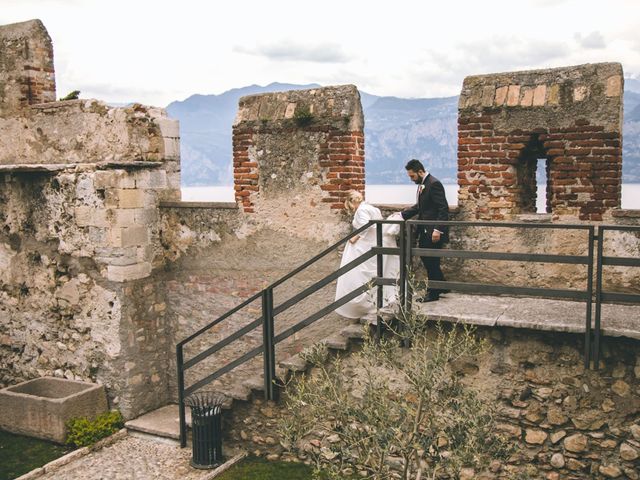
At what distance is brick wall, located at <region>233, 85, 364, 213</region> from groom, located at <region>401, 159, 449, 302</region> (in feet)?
3.01

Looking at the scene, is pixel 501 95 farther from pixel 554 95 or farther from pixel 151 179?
pixel 151 179

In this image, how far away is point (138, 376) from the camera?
8664 millimetres

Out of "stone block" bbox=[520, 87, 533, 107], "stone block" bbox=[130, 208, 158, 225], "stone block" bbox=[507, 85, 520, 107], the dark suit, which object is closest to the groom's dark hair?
the dark suit

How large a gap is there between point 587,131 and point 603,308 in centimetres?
174

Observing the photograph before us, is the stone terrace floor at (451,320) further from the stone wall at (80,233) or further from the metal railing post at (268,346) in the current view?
the metal railing post at (268,346)

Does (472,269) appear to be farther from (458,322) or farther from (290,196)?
(290,196)

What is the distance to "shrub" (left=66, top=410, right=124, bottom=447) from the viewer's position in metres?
7.96

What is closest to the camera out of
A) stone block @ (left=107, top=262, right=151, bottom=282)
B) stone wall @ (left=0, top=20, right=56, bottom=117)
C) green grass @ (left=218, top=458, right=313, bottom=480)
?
green grass @ (left=218, top=458, right=313, bottom=480)

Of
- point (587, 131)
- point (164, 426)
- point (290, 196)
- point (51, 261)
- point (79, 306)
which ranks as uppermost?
point (587, 131)

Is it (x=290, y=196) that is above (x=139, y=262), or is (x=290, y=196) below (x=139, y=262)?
above

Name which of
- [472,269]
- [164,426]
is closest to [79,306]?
[164,426]

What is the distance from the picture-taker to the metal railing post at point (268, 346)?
6867 mm

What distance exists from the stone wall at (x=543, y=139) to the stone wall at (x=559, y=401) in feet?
5.54

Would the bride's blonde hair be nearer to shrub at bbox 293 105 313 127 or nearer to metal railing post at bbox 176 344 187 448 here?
shrub at bbox 293 105 313 127
